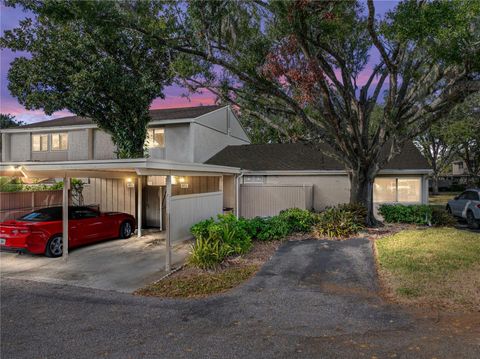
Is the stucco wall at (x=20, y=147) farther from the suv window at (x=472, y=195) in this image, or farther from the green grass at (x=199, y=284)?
the suv window at (x=472, y=195)

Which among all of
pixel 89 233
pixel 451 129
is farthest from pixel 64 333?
pixel 451 129

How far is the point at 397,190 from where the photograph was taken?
16.2m

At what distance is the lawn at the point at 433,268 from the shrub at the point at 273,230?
2920mm

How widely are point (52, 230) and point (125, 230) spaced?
128 inches

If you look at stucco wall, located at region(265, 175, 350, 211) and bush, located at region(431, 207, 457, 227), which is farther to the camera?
stucco wall, located at region(265, 175, 350, 211)

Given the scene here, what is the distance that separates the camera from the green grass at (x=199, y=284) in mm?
6734

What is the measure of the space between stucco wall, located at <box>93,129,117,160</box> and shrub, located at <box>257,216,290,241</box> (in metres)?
12.9

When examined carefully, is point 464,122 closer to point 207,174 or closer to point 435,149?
point 435,149

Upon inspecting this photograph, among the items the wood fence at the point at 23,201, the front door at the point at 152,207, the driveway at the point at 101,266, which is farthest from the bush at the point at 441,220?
the wood fence at the point at 23,201

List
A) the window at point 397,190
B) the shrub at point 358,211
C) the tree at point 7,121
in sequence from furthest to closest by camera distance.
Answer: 1. the tree at point 7,121
2. the window at point 397,190
3. the shrub at point 358,211

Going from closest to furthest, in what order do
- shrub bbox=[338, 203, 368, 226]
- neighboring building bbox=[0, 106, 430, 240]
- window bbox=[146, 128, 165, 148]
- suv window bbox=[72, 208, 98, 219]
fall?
suv window bbox=[72, 208, 98, 219] → shrub bbox=[338, 203, 368, 226] → neighboring building bbox=[0, 106, 430, 240] → window bbox=[146, 128, 165, 148]

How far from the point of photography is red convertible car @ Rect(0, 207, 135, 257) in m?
9.11

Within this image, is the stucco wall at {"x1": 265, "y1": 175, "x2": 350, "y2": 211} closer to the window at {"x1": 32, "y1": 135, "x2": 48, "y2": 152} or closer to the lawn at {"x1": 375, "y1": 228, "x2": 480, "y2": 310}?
the lawn at {"x1": 375, "y1": 228, "x2": 480, "y2": 310}

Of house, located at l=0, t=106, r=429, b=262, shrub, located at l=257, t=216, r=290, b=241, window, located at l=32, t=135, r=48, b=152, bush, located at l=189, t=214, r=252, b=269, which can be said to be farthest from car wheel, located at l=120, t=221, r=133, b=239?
window, located at l=32, t=135, r=48, b=152
